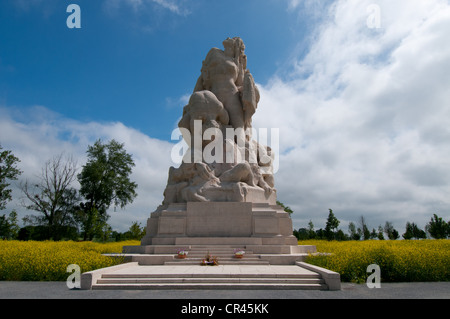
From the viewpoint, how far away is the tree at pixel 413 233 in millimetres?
33316

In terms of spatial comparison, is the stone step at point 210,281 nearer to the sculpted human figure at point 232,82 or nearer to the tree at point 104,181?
the sculpted human figure at point 232,82

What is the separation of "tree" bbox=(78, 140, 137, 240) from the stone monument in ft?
62.8

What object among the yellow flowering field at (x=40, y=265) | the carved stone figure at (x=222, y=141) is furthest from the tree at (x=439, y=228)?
the yellow flowering field at (x=40, y=265)

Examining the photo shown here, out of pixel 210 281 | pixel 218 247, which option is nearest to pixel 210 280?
pixel 210 281

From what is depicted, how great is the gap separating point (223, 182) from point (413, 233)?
31819 millimetres

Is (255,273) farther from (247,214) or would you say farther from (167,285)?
(247,214)

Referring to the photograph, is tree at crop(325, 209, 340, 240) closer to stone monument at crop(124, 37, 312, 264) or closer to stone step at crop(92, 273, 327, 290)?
stone monument at crop(124, 37, 312, 264)

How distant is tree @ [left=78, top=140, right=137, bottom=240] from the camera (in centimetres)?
3094

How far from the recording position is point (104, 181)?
31.4 m

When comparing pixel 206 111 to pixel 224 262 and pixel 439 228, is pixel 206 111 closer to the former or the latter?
pixel 224 262

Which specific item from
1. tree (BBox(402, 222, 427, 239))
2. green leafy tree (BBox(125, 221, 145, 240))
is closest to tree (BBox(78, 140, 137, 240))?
green leafy tree (BBox(125, 221, 145, 240))
